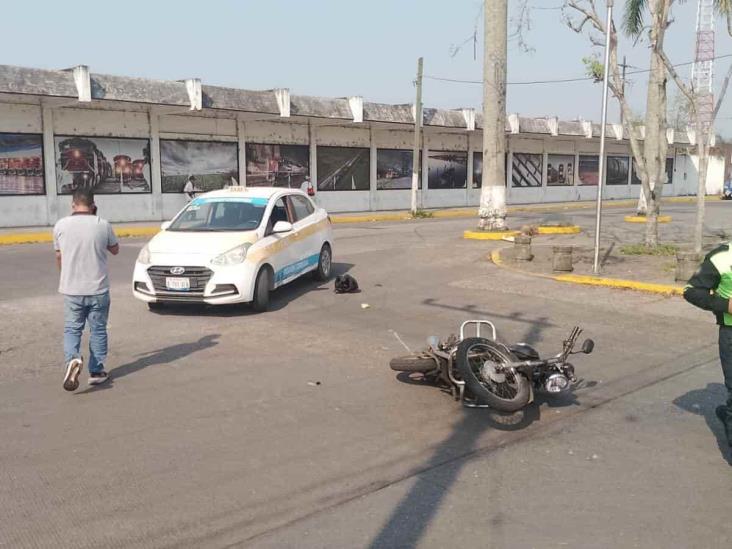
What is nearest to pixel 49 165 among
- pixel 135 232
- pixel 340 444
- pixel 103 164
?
pixel 103 164

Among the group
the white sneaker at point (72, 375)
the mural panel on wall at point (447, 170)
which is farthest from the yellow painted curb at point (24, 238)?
the mural panel on wall at point (447, 170)

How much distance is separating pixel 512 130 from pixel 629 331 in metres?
31.2

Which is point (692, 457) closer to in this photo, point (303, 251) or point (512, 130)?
point (303, 251)

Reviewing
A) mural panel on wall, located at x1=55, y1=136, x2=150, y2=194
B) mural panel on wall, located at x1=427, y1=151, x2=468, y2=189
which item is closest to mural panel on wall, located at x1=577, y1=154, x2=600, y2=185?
mural panel on wall, located at x1=427, y1=151, x2=468, y2=189

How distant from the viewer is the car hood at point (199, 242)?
9719 millimetres

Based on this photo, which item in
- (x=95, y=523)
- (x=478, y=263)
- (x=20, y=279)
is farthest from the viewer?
(x=478, y=263)

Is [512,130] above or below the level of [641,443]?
above

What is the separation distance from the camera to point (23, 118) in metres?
23.7

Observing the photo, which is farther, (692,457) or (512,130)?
(512,130)

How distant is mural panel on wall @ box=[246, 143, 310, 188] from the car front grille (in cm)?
2149

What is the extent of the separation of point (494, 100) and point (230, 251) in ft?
41.1

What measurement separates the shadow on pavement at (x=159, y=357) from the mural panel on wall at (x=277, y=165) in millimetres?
23013

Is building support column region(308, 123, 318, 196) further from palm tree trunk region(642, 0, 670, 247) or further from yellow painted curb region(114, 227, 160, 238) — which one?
palm tree trunk region(642, 0, 670, 247)

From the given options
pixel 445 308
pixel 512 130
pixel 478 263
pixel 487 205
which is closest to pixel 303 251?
pixel 445 308
